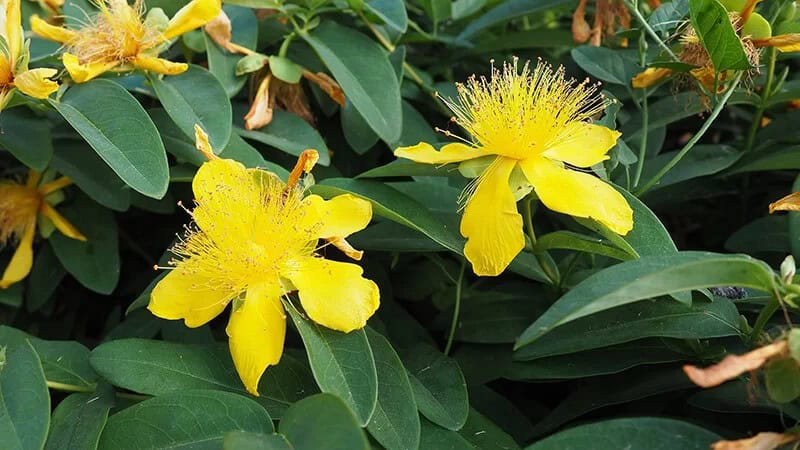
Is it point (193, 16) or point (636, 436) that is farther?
point (193, 16)

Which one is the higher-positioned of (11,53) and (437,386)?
(11,53)

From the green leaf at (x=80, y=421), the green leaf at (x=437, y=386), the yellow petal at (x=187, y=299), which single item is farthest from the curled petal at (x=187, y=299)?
the green leaf at (x=437, y=386)

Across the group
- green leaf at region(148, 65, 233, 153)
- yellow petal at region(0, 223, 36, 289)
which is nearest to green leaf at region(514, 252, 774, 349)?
green leaf at region(148, 65, 233, 153)

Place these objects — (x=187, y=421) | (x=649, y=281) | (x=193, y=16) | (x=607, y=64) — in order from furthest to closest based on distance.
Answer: (x=607, y=64) → (x=193, y=16) → (x=187, y=421) → (x=649, y=281)

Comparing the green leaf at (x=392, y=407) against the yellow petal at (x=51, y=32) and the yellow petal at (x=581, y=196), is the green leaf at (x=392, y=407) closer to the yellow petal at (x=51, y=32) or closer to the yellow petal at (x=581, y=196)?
the yellow petal at (x=581, y=196)

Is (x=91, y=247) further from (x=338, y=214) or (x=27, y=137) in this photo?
(x=338, y=214)

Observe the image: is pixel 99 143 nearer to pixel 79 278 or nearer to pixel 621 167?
pixel 79 278

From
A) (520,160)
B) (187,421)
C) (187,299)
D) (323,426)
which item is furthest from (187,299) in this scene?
(520,160)
